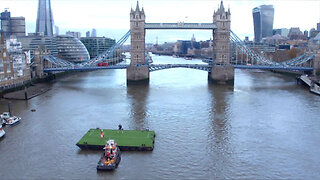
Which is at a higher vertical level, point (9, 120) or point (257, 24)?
point (257, 24)

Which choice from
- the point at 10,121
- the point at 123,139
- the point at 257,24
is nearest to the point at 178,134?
the point at 123,139

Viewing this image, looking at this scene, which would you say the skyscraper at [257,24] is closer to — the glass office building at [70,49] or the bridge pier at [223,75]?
the glass office building at [70,49]

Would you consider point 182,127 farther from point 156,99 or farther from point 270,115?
point 156,99

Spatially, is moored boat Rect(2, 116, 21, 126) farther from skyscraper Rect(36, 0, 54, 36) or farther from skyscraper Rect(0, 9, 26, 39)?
skyscraper Rect(0, 9, 26, 39)

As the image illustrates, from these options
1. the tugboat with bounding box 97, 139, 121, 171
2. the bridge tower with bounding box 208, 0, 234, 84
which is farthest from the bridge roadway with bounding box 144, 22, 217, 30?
the tugboat with bounding box 97, 139, 121, 171

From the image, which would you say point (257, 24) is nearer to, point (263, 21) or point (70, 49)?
point (263, 21)

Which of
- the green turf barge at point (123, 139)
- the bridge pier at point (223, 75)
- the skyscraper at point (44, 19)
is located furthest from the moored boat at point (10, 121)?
the skyscraper at point (44, 19)
